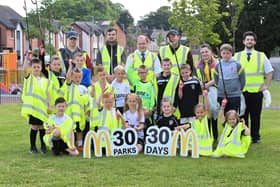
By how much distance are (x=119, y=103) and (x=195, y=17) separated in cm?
2366

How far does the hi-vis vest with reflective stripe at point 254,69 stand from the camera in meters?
9.03

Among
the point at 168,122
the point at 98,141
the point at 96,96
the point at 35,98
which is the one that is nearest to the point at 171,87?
Result: the point at 168,122

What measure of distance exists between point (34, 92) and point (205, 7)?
23.8 metres

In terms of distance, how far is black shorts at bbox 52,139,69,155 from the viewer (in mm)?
8202

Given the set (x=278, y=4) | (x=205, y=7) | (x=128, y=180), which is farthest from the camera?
(x=278, y=4)

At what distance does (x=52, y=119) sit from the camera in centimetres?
824

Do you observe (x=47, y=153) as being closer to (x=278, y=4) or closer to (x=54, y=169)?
(x=54, y=169)

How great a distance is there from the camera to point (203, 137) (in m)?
8.24

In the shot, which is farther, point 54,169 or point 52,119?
point 52,119

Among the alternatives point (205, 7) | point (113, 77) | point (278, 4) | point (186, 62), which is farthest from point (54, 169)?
point (278, 4)

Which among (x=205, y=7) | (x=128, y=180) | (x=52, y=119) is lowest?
(x=128, y=180)

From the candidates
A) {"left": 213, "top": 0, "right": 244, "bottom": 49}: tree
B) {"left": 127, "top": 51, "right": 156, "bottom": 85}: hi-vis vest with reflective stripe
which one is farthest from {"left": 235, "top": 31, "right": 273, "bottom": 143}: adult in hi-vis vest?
{"left": 213, "top": 0, "right": 244, "bottom": 49}: tree

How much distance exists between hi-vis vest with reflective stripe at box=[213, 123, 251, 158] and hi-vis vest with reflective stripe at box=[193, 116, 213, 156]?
0.49 ft

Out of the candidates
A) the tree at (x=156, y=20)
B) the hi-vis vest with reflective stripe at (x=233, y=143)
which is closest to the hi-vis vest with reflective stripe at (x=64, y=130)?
the hi-vis vest with reflective stripe at (x=233, y=143)
